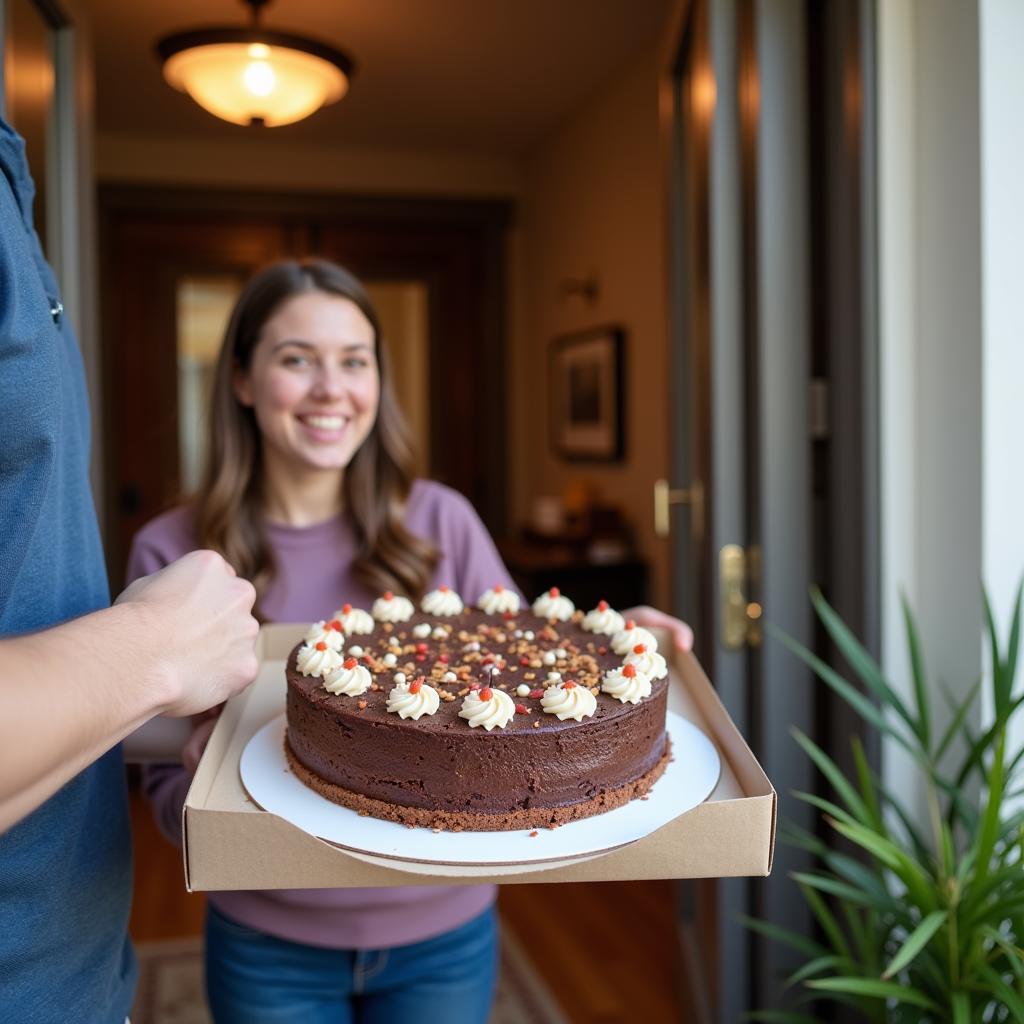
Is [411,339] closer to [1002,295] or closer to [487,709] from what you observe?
[1002,295]

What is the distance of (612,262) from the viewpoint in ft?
14.8

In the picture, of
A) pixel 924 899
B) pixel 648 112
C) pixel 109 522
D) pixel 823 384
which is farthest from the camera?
pixel 109 522

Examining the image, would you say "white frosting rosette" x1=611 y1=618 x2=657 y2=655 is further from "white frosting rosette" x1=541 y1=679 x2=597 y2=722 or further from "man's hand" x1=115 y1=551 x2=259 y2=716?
"man's hand" x1=115 y1=551 x2=259 y2=716

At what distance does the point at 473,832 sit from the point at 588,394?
3.93 meters

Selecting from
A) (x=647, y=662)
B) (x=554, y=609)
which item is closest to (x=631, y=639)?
(x=647, y=662)

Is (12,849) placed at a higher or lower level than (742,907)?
higher

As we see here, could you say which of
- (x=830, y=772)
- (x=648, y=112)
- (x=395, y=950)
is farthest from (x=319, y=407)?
(x=648, y=112)

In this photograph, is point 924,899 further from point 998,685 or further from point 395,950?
point 395,950

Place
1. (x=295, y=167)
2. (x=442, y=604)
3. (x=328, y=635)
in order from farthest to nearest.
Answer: (x=295, y=167), (x=442, y=604), (x=328, y=635)

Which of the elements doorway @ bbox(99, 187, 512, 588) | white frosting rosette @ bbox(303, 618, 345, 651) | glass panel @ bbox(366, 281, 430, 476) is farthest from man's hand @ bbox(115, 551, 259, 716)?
glass panel @ bbox(366, 281, 430, 476)

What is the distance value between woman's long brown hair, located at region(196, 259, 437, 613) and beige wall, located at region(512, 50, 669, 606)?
1.80 meters

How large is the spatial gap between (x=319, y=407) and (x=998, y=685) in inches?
43.1

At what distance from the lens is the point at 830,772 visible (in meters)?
1.46

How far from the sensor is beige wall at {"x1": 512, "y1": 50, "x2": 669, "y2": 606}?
4094 mm
